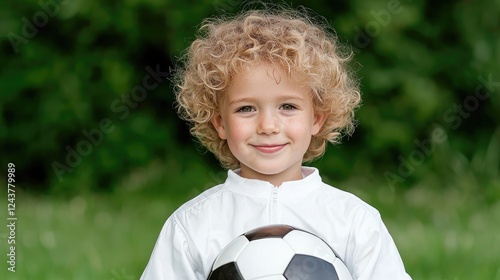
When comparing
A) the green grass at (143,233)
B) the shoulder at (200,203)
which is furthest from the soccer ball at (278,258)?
the green grass at (143,233)

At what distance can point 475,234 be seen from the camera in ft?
16.3

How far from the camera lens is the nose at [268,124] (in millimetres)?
3113

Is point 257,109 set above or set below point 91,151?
above

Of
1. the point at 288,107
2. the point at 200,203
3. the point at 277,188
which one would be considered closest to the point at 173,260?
the point at 200,203

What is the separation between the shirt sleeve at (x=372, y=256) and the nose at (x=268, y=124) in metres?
0.43

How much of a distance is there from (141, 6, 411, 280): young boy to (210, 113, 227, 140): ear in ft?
0.12

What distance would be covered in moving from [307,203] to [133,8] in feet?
12.1

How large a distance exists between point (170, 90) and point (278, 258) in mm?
4107

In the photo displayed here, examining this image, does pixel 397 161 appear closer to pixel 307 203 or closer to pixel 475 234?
pixel 475 234

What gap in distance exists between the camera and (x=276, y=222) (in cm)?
312

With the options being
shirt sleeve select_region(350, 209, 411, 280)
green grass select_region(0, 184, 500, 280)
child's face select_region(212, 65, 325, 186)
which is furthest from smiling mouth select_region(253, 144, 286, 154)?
green grass select_region(0, 184, 500, 280)

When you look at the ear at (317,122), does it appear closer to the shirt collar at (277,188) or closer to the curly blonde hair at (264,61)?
the curly blonde hair at (264,61)

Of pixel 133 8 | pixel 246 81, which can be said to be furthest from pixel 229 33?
pixel 133 8

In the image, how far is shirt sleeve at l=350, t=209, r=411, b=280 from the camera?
3072 mm
